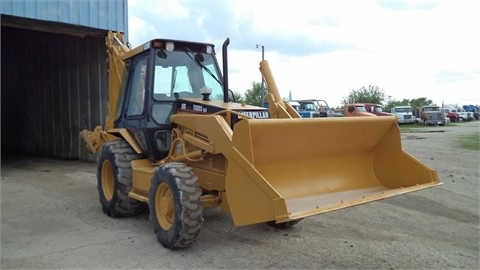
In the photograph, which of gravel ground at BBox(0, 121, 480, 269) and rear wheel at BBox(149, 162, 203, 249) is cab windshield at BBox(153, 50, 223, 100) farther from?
gravel ground at BBox(0, 121, 480, 269)

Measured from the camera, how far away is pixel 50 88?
1630cm

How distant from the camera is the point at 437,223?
20.9 feet

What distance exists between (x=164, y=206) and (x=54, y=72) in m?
12.5

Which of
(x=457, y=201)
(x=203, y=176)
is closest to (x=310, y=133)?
(x=203, y=176)

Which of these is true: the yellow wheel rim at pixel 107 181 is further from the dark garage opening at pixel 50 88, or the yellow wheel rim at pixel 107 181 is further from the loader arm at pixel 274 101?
the dark garage opening at pixel 50 88

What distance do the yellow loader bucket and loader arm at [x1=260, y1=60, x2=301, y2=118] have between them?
725 mm

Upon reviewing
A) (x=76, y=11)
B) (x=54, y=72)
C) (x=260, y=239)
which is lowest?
(x=260, y=239)

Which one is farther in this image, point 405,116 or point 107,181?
point 405,116

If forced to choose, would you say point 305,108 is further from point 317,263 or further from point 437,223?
point 317,263

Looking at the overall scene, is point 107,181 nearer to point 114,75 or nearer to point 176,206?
point 114,75

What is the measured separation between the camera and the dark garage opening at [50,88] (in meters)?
13.7

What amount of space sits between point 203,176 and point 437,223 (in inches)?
136

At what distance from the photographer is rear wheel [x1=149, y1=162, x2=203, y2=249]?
188 inches

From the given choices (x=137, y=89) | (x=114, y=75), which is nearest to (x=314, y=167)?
(x=137, y=89)
